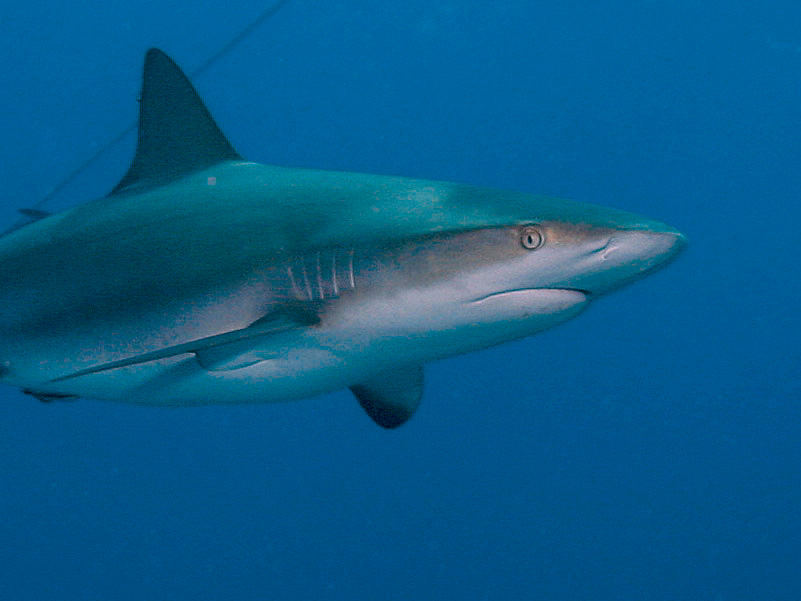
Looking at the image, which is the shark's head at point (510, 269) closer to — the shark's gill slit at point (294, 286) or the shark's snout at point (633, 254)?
the shark's snout at point (633, 254)

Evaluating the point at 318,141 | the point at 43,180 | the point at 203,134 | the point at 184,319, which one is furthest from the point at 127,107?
the point at 184,319

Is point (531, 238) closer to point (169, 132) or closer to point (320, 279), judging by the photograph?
point (320, 279)

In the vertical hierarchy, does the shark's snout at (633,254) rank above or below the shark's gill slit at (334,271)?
below

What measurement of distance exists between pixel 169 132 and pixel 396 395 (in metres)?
0.99

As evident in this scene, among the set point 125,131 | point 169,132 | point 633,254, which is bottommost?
point 633,254

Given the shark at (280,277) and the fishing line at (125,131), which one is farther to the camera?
the fishing line at (125,131)

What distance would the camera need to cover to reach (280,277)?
120 centimetres

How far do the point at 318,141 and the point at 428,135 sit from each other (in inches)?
57.5

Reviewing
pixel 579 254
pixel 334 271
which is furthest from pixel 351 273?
pixel 579 254

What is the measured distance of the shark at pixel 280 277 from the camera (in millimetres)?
1075

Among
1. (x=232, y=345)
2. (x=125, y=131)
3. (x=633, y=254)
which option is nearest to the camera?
(x=633, y=254)

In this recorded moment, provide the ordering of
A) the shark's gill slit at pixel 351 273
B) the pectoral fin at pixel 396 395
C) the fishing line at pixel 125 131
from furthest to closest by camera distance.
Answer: the fishing line at pixel 125 131 < the pectoral fin at pixel 396 395 < the shark's gill slit at pixel 351 273

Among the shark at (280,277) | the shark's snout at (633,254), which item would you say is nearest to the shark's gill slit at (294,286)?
the shark at (280,277)

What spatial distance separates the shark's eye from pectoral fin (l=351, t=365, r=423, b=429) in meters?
0.63
